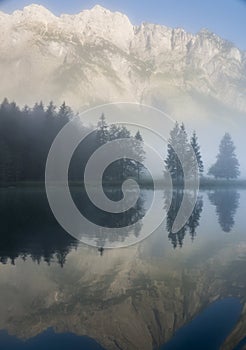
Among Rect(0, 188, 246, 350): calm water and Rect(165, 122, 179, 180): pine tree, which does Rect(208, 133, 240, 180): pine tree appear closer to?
Rect(165, 122, 179, 180): pine tree

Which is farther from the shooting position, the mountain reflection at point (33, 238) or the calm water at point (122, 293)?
the mountain reflection at point (33, 238)

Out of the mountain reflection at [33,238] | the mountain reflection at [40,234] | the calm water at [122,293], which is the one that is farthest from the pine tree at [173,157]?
the calm water at [122,293]

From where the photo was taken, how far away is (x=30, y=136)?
143 ft

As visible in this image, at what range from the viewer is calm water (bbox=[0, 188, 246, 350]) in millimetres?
5386

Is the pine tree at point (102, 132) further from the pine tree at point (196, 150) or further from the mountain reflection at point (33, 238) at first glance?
the mountain reflection at point (33, 238)

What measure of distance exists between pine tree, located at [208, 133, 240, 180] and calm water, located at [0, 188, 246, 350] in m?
47.9

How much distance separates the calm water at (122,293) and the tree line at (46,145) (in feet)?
89.7

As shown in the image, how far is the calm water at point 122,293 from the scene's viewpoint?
539cm

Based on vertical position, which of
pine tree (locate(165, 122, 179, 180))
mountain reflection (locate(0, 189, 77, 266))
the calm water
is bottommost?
the calm water

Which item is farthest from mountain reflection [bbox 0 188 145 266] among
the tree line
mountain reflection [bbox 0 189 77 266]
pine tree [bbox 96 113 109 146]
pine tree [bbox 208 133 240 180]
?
pine tree [bbox 208 133 240 180]

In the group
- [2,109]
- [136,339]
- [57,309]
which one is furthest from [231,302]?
[2,109]

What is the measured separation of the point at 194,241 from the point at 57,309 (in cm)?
676

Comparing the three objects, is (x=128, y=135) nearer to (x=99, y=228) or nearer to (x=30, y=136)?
(x=30, y=136)

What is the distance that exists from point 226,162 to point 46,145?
93.4ft
